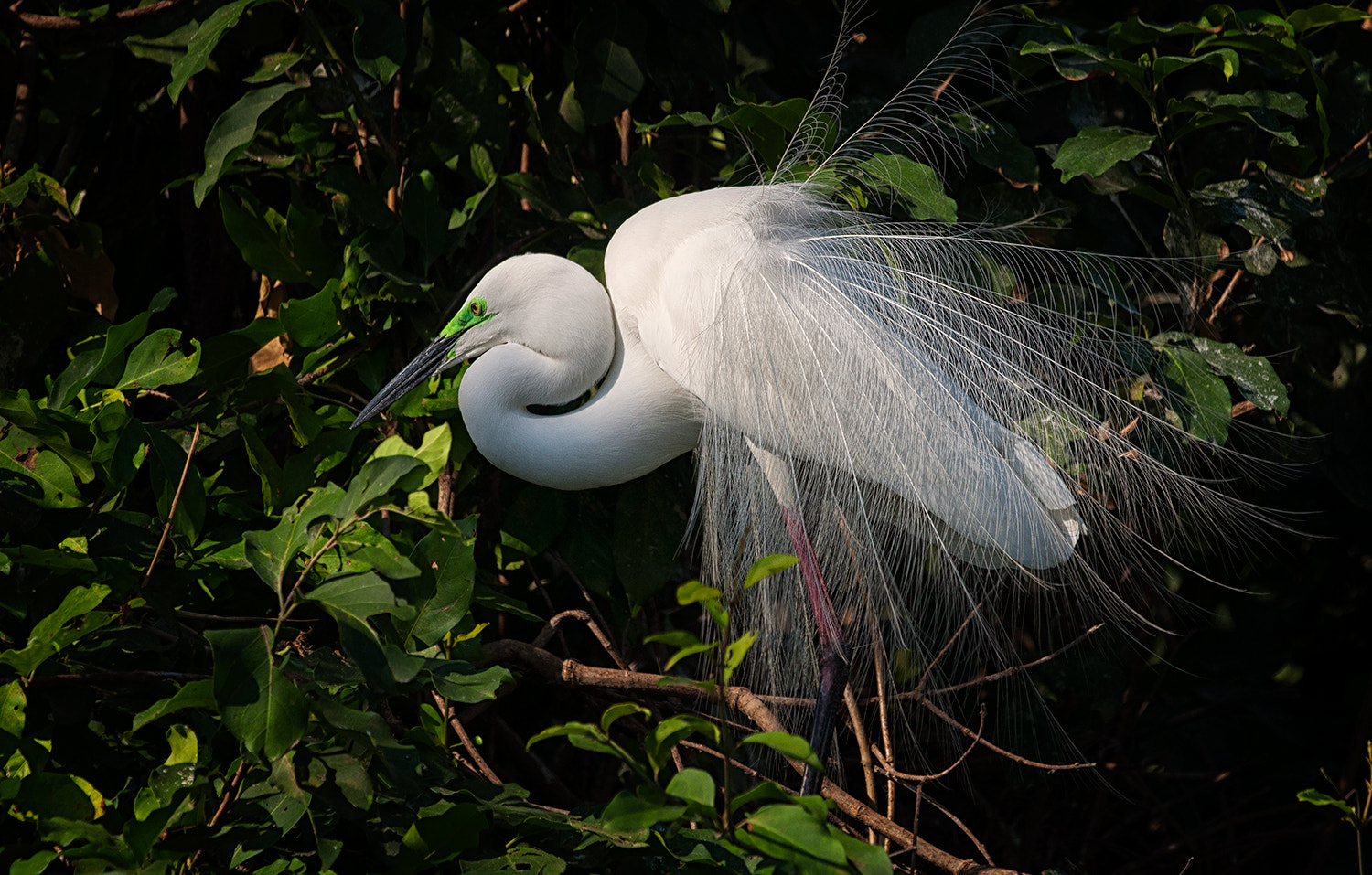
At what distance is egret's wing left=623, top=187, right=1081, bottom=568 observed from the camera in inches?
67.7

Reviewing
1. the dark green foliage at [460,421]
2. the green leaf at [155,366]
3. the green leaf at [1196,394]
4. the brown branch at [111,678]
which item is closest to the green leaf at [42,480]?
the dark green foliage at [460,421]

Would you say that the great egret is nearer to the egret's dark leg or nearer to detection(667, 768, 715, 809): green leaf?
the egret's dark leg

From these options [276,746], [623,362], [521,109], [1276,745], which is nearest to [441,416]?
[623,362]

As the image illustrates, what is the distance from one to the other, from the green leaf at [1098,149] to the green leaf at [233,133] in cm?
129

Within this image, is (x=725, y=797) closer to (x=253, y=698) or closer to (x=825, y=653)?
(x=253, y=698)

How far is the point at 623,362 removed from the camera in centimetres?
192

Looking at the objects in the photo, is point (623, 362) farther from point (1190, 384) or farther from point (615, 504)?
point (1190, 384)

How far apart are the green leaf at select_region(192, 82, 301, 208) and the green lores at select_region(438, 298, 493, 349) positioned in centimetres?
44

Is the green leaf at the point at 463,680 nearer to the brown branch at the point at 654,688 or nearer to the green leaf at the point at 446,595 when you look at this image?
the green leaf at the point at 446,595

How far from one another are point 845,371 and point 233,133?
1.08 meters

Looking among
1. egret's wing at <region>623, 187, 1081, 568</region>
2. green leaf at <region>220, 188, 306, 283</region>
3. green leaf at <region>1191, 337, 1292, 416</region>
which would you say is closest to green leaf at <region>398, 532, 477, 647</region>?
egret's wing at <region>623, 187, 1081, 568</region>

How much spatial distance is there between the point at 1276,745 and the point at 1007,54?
1841mm

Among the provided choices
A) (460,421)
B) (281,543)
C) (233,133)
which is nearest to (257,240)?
(233,133)

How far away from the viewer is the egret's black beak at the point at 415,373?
70.0 inches
